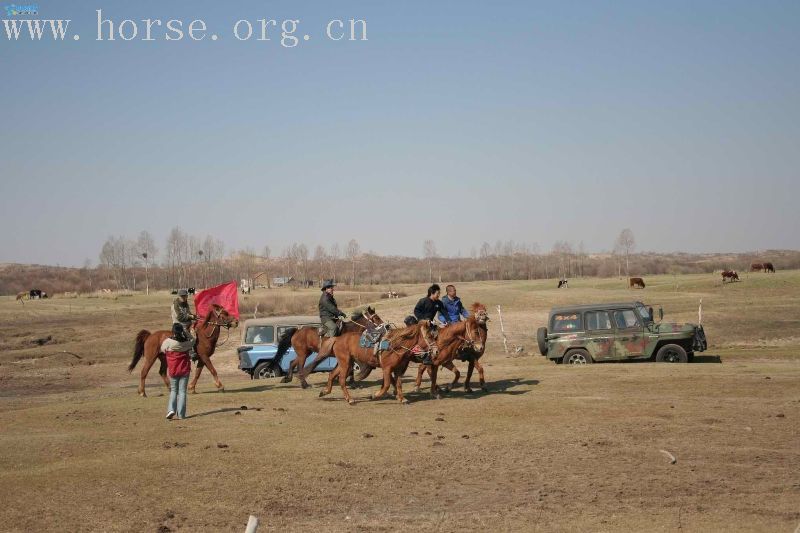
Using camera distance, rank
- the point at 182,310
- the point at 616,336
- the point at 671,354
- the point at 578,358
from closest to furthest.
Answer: the point at 182,310
the point at 671,354
the point at 616,336
the point at 578,358

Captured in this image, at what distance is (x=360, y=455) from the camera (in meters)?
12.4

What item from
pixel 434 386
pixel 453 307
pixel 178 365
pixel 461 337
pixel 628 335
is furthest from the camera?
pixel 628 335

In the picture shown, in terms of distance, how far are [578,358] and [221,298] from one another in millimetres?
11635

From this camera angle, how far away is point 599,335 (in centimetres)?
2497

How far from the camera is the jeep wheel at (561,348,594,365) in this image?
2523cm

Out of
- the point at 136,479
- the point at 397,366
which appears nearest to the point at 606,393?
the point at 397,366

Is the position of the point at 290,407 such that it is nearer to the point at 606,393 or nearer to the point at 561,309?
the point at 606,393

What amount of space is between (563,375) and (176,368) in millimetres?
Answer: 11034

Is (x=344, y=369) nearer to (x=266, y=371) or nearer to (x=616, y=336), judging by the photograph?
(x=266, y=371)

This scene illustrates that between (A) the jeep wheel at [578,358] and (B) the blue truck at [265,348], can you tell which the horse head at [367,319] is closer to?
(B) the blue truck at [265,348]

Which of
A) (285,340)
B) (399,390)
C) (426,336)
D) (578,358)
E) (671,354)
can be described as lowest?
(578,358)

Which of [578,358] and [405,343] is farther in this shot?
[578,358]

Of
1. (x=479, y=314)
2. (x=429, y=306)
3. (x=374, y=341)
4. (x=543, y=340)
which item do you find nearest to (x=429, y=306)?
(x=429, y=306)

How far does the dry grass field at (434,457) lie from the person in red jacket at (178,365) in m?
0.47
